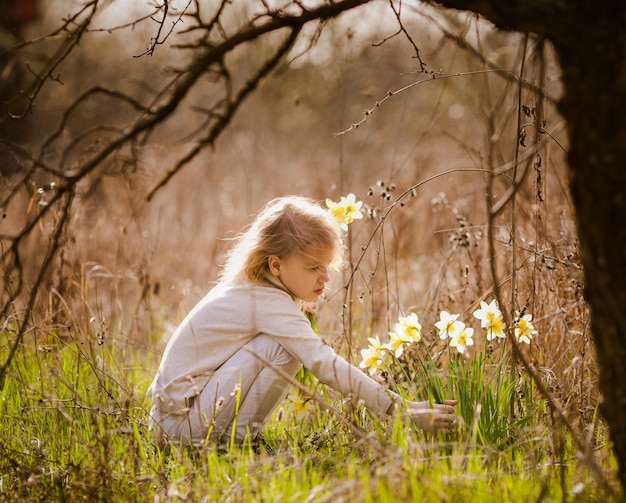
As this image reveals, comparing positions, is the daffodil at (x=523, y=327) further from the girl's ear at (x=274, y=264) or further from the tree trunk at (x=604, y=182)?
the girl's ear at (x=274, y=264)

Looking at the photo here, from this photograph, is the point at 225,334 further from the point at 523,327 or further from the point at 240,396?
the point at 523,327

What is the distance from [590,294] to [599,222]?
0.19 metres

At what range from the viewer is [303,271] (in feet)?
8.90

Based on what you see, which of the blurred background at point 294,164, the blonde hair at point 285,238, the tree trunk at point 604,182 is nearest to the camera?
the tree trunk at point 604,182

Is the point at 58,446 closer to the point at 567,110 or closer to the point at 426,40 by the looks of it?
the point at 567,110

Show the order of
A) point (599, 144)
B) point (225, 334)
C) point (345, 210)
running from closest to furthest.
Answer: point (599, 144)
point (225, 334)
point (345, 210)

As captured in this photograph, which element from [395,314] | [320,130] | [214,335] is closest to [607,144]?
[214,335]

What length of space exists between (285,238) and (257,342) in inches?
15.4

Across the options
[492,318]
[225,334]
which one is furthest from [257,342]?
[492,318]

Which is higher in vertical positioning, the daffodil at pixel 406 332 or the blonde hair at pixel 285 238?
the blonde hair at pixel 285 238

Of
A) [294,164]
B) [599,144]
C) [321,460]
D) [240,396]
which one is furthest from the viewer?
[294,164]

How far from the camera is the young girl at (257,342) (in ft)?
8.34

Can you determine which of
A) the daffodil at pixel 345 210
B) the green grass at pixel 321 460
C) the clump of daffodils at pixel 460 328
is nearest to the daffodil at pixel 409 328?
the clump of daffodils at pixel 460 328

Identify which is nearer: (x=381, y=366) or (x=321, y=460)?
(x=321, y=460)
